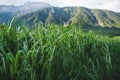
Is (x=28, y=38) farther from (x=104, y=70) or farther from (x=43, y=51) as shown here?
(x=104, y=70)

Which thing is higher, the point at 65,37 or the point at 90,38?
the point at 65,37

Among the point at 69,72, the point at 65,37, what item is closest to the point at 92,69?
the point at 69,72

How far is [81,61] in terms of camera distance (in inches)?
195

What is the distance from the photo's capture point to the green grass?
340 cm

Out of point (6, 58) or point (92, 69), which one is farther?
point (92, 69)

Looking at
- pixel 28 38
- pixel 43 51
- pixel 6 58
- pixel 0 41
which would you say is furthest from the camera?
pixel 28 38

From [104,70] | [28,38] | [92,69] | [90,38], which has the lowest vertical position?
[104,70]

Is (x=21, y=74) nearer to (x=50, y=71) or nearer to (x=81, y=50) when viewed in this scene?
(x=50, y=71)

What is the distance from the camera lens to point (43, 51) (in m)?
3.91

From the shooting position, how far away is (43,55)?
3.86m

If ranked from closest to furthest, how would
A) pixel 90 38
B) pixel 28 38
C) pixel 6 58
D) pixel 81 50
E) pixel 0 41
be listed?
pixel 6 58
pixel 0 41
pixel 28 38
pixel 81 50
pixel 90 38

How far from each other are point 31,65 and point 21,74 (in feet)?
0.98

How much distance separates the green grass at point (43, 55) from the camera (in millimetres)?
3404

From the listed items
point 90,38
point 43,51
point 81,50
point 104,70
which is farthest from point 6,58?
point 104,70
